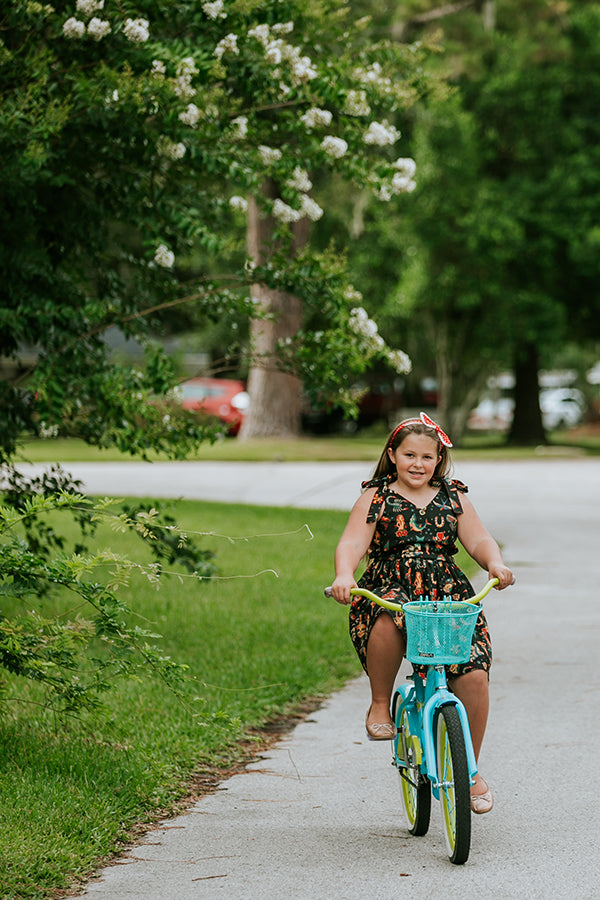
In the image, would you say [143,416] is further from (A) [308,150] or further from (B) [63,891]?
(B) [63,891]

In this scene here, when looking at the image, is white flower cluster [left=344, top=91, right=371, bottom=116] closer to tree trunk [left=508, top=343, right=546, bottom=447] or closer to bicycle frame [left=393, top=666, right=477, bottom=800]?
bicycle frame [left=393, top=666, right=477, bottom=800]

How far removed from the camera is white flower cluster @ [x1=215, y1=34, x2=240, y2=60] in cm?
695

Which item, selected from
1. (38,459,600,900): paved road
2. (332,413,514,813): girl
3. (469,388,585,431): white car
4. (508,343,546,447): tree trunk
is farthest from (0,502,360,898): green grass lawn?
(469,388,585,431): white car

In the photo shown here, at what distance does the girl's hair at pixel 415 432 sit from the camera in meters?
4.79

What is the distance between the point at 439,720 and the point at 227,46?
13.6ft

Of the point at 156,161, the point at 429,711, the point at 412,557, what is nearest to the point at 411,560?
the point at 412,557

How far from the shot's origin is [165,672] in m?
4.79

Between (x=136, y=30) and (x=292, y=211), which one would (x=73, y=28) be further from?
(x=292, y=211)

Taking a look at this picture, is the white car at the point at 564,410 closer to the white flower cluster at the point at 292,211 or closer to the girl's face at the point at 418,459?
the white flower cluster at the point at 292,211

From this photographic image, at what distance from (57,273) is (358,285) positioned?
82.6 ft

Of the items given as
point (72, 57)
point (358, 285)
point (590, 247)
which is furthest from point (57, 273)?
point (358, 285)

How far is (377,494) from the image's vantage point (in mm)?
4824

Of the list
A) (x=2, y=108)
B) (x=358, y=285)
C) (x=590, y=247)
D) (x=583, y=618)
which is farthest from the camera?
(x=358, y=285)

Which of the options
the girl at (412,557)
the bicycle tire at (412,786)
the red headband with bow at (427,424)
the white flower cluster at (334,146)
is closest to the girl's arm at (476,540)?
the girl at (412,557)
